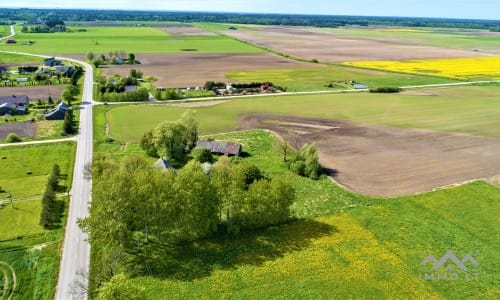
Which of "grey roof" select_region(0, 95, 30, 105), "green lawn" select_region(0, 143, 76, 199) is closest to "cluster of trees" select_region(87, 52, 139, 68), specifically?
"grey roof" select_region(0, 95, 30, 105)

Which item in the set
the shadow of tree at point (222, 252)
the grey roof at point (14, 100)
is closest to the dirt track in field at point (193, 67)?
the grey roof at point (14, 100)

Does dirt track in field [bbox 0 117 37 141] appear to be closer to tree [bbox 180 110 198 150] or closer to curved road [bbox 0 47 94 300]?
curved road [bbox 0 47 94 300]

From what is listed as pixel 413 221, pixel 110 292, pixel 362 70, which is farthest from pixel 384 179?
pixel 362 70

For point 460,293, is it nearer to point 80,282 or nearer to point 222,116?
point 80,282

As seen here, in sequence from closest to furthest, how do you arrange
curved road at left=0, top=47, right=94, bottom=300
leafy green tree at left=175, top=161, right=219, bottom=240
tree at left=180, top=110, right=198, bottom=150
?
curved road at left=0, top=47, right=94, bottom=300 → leafy green tree at left=175, top=161, right=219, bottom=240 → tree at left=180, top=110, right=198, bottom=150

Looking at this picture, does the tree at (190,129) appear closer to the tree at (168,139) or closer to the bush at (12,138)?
the tree at (168,139)
